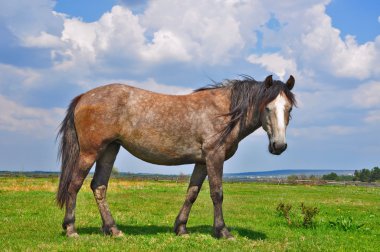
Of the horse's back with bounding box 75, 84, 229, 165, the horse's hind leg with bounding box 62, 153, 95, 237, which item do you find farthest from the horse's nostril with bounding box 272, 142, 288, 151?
the horse's hind leg with bounding box 62, 153, 95, 237

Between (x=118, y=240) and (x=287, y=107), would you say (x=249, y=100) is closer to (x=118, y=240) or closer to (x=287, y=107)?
(x=287, y=107)

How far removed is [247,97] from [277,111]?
1027 mm

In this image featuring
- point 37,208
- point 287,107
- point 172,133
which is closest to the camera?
point 287,107

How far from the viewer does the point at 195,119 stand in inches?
390

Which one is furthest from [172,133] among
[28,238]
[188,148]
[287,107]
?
[28,238]

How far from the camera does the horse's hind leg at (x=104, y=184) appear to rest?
1011 cm

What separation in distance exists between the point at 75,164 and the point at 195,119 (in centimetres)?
297

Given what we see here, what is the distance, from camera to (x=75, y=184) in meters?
9.85

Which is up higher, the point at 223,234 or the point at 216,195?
the point at 216,195

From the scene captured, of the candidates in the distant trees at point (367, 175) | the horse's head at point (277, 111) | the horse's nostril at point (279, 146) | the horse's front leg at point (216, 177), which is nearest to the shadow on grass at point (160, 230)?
the horse's front leg at point (216, 177)

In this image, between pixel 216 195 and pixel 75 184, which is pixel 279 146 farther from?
pixel 75 184

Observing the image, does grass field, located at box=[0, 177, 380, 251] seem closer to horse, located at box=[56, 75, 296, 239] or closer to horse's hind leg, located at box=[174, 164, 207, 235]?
horse's hind leg, located at box=[174, 164, 207, 235]

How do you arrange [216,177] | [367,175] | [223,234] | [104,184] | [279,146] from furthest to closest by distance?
[367,175]
[104,184]
[223,234]
[216,177]
[279,146]


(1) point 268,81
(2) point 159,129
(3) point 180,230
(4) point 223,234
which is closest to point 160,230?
(3) point 180,230
